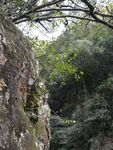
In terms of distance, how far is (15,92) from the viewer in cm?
305

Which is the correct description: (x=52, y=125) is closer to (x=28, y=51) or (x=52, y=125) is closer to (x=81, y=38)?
(x=81, y=38)

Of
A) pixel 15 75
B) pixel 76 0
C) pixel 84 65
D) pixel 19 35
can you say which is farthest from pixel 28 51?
pixel 84 65

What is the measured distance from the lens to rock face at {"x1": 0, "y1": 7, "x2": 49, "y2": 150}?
2.78 meters

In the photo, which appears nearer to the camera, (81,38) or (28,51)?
(28,51)

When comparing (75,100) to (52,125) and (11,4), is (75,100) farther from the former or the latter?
(11,4)

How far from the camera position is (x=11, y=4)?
17.6 feet

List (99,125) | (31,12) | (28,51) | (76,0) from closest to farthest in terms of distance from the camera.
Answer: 1. (28,51)
2. (31,12)
3. (76,0)
4. (99,125)

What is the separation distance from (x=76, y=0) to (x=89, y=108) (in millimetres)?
8570

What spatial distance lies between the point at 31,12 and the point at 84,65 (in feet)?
37.3

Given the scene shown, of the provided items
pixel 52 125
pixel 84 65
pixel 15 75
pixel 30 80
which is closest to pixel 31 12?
pixel 30 80

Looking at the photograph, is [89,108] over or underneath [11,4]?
underneath

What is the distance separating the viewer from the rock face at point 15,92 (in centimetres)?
278

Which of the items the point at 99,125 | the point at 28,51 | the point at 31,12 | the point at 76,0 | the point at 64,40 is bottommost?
the point at 99,125

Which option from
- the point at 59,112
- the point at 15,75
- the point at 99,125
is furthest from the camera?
the point at 59,112
